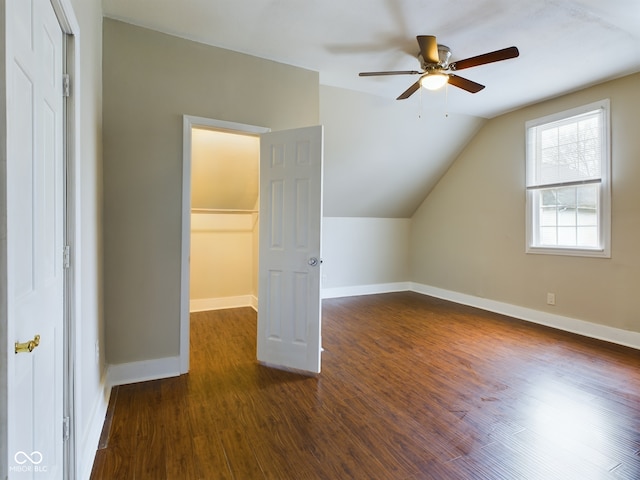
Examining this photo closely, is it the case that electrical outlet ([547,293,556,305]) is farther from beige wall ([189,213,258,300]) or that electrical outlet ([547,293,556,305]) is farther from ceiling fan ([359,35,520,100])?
beige wall ([189,213,258,300])

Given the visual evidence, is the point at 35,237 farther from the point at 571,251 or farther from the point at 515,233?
the point at 515,233

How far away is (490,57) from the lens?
2.41 metres

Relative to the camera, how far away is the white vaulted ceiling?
7.72ft

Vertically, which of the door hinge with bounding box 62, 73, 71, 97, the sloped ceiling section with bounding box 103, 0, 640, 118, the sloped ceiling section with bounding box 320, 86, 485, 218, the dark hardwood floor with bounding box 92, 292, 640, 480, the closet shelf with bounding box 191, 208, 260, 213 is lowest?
the dark hardwood floor with bounding box 92, 292, 640, 480

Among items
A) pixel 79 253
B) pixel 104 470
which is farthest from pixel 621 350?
pixel 79 253

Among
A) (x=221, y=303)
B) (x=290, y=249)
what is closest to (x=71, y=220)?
(x=290, y=249)

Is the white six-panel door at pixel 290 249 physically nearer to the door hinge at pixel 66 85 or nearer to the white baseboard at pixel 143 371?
the white baseboard at pixel 143 371

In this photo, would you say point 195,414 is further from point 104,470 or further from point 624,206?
point 624,206

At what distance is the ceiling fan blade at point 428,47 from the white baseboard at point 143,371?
308 cm

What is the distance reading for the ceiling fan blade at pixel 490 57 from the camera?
228 cm

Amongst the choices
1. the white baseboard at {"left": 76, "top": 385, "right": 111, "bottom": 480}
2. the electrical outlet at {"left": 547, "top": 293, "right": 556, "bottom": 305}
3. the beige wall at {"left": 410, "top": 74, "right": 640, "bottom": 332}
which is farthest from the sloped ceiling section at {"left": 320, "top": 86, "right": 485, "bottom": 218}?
the white baseboard at {"left": 76, "top": 385, "right": 111, "bottom": 480}

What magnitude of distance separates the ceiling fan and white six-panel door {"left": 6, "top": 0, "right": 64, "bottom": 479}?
2.19 m

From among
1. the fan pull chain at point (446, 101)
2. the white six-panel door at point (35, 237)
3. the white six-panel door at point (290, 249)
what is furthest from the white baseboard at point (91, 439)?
the fan pull chain at point (446, 101)

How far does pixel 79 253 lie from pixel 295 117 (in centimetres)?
226
